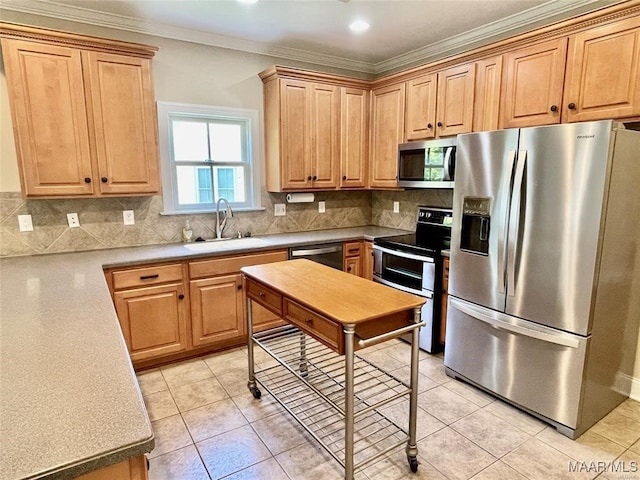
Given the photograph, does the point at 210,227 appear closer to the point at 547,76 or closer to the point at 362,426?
the point at 362,426

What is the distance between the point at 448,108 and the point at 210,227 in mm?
2363

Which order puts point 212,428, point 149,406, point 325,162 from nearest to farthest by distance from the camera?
point 212,428
point 149,406
point 325,162

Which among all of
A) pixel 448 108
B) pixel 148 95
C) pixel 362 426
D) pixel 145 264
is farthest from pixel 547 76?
pixel 145 264

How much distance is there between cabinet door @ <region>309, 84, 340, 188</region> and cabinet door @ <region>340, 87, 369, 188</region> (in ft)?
0.20

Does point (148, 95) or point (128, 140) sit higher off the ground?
point (148, 95)

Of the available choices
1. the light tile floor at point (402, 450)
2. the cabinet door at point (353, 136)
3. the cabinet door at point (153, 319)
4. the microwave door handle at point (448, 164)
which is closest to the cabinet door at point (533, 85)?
the microwave door handle at point (448, 164)

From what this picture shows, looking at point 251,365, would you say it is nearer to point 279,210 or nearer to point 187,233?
point 187,233

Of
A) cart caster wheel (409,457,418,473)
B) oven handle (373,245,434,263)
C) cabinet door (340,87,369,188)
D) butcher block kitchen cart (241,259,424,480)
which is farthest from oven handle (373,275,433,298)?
cart caster wheel (409,457,418,473)

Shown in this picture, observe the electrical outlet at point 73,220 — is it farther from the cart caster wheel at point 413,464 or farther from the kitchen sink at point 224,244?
the cart caster wheel at point 413,464

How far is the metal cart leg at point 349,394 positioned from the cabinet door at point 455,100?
7.30 ft

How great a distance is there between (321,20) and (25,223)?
2.73 metres

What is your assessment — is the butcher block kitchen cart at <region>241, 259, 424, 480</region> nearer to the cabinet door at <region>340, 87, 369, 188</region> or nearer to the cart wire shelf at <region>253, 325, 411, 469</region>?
the cart wire shelf at <region>253, 325, 411, 469</region>

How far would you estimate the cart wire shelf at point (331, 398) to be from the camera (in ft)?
6.89

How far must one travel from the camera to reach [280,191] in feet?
12.0
